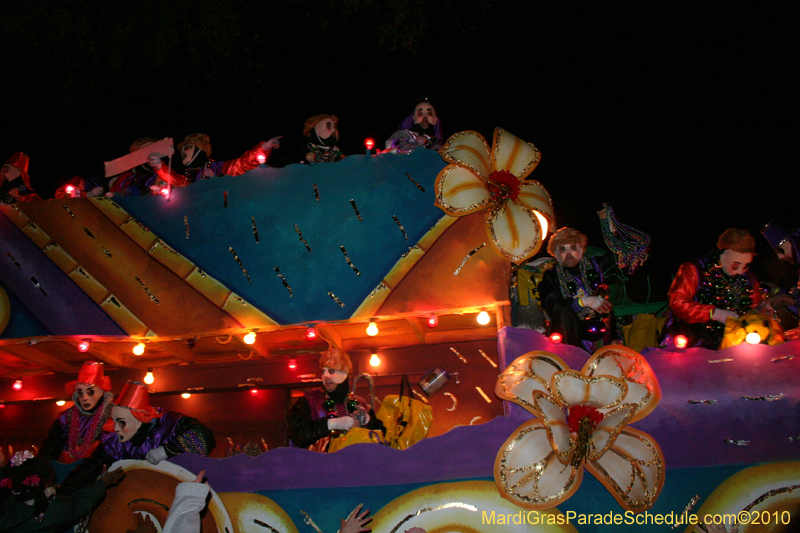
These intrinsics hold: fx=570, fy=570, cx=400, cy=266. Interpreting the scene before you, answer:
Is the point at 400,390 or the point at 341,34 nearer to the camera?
the point at 400,390

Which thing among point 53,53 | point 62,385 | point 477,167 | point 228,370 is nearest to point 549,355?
point 477,167

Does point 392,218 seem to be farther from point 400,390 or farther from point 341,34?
point 341,34

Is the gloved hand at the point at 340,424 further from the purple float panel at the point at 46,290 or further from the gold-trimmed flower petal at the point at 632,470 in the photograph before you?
the purple float panel at the point at 46,290

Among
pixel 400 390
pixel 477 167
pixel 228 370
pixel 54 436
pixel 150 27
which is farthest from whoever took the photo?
pixel 150 27

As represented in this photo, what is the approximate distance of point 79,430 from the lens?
15.7 feet

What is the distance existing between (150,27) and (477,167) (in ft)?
16.6

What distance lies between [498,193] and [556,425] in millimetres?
1861

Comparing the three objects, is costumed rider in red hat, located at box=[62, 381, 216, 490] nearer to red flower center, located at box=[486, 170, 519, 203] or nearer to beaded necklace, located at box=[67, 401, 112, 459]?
beaded necklace, located at box=[67, 401, 112, 459]

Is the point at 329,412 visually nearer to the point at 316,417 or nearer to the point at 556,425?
the point at 316,417

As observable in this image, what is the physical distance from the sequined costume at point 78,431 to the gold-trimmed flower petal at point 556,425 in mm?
3478

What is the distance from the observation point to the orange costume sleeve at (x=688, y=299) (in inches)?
169

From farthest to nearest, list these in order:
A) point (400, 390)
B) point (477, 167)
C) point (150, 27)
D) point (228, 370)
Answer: point (150, 27) < point (228, 370) < point (400, 390) < point (477, 167)

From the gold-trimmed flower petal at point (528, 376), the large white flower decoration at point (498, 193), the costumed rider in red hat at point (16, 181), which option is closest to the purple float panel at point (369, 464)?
the gold-trimmed flower petal at point (528, 376)

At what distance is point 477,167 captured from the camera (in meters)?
4.53
